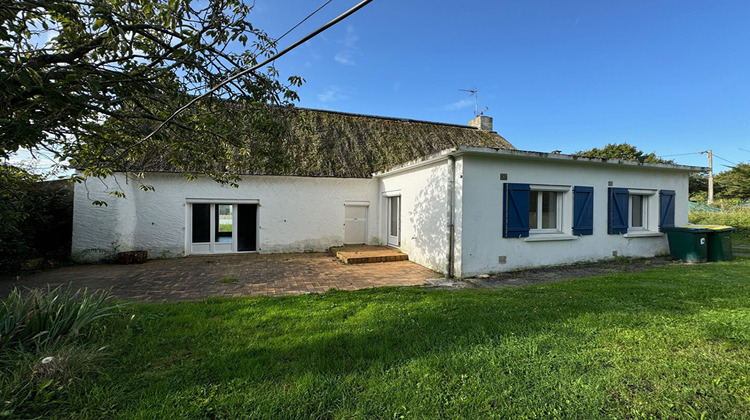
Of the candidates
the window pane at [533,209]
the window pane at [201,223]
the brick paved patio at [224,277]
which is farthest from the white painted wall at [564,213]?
the window pane at [201,223]

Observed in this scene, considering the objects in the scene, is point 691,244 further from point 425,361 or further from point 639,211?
point 425,361

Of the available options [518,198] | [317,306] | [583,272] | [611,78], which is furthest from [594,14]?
[317,306]

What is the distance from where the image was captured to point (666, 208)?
9703 mm

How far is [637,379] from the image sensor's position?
Result: 8.46 feet

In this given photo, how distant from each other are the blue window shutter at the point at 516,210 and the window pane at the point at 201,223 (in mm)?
9591

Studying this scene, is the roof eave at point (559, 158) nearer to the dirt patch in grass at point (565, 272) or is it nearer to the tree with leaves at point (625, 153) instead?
the dirt patch in grass at point (565, 272)

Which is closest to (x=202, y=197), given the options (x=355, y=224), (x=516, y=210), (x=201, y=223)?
(x=201, y=223)

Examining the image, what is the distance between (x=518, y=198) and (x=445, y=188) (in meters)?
1.88

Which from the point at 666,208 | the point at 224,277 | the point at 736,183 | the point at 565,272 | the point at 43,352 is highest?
the point at 736,183

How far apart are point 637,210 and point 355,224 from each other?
9.53 m

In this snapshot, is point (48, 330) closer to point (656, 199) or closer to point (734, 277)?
point (734, 277)

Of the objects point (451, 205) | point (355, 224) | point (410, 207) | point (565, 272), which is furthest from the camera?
point (355, 224)

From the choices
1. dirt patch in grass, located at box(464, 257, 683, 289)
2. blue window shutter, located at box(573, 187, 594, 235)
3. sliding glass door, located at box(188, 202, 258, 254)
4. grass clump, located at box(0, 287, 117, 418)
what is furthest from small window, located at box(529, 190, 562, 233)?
sliding glass door, located at box(188, 202, 258, 254)

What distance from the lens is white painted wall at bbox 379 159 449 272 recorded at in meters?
7.57
